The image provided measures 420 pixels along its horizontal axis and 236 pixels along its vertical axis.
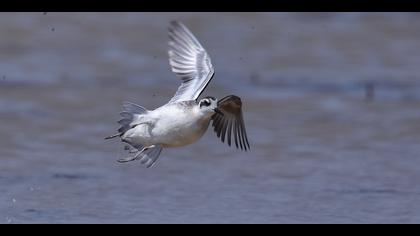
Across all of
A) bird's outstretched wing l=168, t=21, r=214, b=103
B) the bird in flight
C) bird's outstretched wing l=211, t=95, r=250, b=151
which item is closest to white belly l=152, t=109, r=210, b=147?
the bird in flight

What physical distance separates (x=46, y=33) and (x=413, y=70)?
4.43m

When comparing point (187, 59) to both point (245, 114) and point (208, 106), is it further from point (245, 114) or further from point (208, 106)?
point (245, 114)

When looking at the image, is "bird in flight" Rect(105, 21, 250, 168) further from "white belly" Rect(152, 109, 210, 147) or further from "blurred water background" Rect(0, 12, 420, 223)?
"blurred water background" Rect(0, 12, 420, 223)

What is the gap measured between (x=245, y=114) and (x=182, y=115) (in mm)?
4083

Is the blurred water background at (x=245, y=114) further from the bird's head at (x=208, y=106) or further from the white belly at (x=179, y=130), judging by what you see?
the bird's head at (x=208, y=106)

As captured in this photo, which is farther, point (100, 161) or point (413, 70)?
point (413, 70)

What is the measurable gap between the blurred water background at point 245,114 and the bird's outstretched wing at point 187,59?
936 mm

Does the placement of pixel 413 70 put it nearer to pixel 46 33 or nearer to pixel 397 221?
pixel 46 33

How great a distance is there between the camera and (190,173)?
31.5 ft

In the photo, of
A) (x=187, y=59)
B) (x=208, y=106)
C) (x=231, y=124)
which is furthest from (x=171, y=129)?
(x=187, y=59)

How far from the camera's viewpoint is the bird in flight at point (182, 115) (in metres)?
7.44

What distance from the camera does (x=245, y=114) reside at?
11.5 meters

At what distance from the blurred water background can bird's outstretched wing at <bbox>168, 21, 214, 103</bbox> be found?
0.94 m
